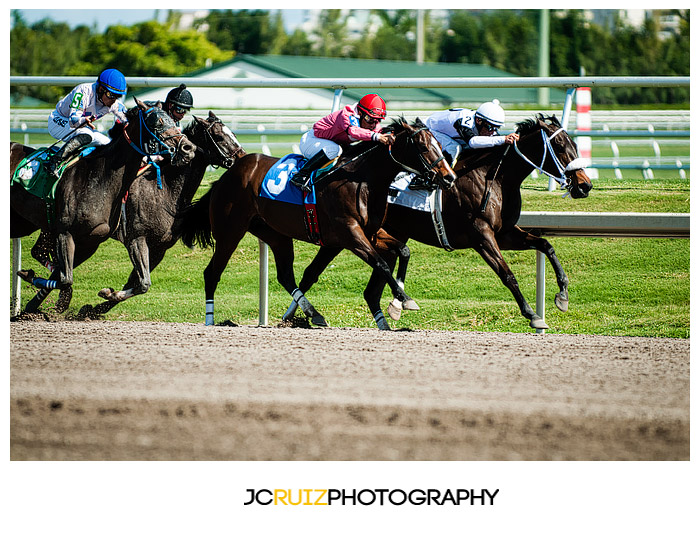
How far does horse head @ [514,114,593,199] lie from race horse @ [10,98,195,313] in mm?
2653

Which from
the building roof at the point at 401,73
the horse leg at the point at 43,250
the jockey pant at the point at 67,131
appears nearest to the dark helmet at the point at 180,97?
the jockey pant at the point at 67,131

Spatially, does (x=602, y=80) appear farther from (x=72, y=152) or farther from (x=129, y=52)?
(x=129, y=52)

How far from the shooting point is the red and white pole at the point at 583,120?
28.4 ft

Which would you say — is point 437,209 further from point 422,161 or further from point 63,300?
point 63,300

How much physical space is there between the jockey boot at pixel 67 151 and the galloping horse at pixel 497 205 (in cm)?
245

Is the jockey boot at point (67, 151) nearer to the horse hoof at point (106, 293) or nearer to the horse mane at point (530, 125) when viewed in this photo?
the horse hoof at point (106, 293)

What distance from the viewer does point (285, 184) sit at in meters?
7.31

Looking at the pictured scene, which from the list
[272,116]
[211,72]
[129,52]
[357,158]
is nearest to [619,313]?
[357,158]

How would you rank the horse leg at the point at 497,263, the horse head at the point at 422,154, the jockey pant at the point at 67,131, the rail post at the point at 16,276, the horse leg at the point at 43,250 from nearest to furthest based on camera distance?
the horse head at the point at 422,154 → the horse leg at the point at 497,263 → the jockey pant at the point at 67,131 → the horse leg at the point at 43,250 → the rail post at the point at 16,276

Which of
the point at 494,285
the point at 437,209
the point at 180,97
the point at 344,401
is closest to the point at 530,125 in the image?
the point at 437,209

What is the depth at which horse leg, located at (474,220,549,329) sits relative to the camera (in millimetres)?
6984

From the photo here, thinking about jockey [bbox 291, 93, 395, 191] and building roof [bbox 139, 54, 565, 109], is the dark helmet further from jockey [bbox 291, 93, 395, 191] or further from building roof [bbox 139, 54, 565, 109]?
building roof [bbox 139, 54, 565, 109]

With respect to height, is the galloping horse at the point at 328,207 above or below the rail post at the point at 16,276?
above

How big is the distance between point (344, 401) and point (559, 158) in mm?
3274
